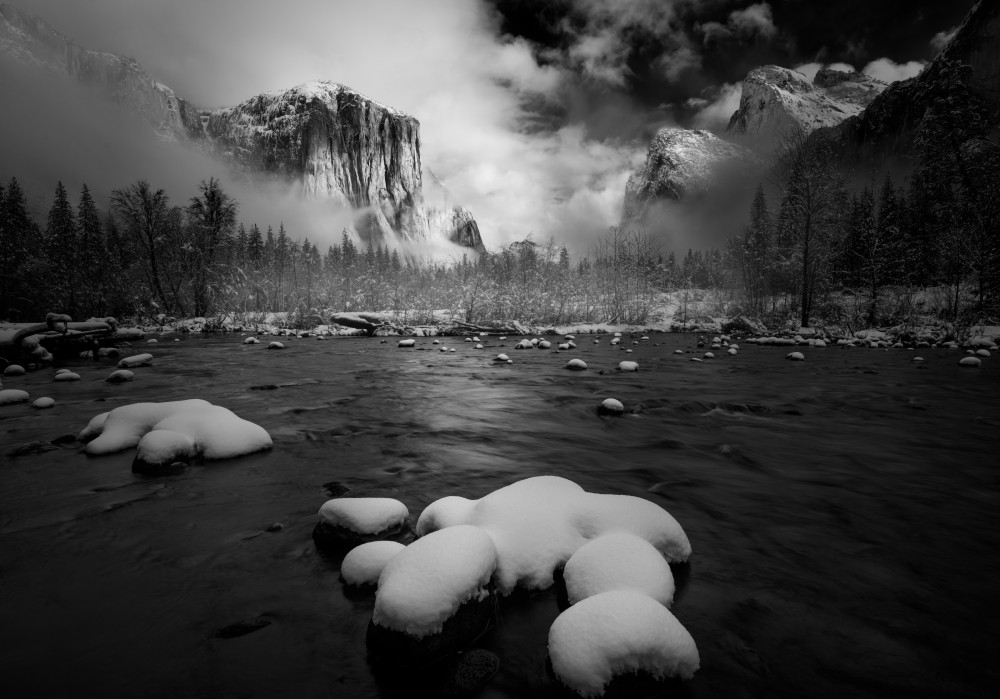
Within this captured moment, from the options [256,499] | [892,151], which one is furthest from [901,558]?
[892,151]

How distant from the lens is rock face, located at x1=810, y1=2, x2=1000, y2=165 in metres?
59.7

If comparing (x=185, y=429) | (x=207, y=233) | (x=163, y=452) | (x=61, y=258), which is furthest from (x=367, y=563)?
(x=61, y=258)

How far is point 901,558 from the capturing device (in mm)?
3104

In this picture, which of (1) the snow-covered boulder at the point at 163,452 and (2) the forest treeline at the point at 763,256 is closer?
(1) the snow-covered boulder at the point at 163,452

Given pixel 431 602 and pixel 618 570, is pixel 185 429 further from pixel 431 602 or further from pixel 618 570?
pixel 618 570

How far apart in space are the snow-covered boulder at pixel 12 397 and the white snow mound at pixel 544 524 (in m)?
9.68


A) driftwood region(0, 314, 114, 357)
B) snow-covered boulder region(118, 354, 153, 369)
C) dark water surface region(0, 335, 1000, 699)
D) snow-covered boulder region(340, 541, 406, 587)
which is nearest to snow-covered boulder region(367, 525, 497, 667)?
dark water surface region(0, 335, 1000, 699)

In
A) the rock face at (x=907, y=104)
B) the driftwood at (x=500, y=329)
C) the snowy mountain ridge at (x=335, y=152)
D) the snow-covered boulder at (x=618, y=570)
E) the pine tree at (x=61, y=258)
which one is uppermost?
the snowy mountain ridge at (x=335, y=152)

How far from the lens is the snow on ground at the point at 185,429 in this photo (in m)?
4.99

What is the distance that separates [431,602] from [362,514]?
4.71 feet

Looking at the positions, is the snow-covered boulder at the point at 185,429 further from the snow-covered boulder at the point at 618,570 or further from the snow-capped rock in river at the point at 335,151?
the snow-capped rock in river at the point at 335,151

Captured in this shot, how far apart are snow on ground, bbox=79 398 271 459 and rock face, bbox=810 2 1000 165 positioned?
59942 millimetres

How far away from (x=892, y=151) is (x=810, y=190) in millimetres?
72409

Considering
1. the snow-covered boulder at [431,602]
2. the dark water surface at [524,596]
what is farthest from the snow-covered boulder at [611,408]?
the snow-covered boulder at [431,602]
